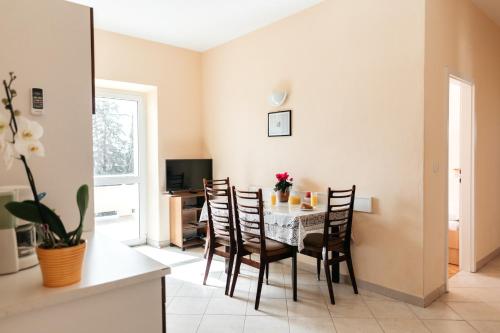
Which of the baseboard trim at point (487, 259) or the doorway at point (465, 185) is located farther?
the baseboard trim at point (487, 259)

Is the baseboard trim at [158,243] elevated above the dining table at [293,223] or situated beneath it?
situated beneath

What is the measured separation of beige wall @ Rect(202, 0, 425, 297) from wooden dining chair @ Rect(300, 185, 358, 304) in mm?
177

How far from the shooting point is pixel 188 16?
12.2 feet

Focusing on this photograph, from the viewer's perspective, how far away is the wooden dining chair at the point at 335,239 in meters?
2.78

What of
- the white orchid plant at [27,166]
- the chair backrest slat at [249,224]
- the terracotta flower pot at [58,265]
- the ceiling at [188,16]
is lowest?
the chair backrest slat at [249,224]

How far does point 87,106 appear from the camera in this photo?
1.74 metres

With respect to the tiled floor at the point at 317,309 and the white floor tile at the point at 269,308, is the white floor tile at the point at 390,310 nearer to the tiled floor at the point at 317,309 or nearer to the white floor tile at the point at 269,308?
the tiled floor at the point at 317,309

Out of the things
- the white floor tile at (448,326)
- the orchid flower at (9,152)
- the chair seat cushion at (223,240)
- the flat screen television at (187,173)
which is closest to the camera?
the orchid flower at (9,152)

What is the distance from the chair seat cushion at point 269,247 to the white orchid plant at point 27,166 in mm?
1953

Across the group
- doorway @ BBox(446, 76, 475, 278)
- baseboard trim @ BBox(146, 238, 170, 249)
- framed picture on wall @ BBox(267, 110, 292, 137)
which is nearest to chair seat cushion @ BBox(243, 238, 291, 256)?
framed picture on wall @ BBox(267, 110, 292, 137)

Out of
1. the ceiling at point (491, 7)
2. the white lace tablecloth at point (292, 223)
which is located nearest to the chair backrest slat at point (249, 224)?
the white lace tablecloth at point (292, 223)

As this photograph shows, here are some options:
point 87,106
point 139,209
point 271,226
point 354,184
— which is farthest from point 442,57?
point 139,209

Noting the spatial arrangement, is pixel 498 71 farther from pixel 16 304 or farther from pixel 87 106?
pixel 16 304

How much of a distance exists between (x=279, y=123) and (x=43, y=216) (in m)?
3.06
